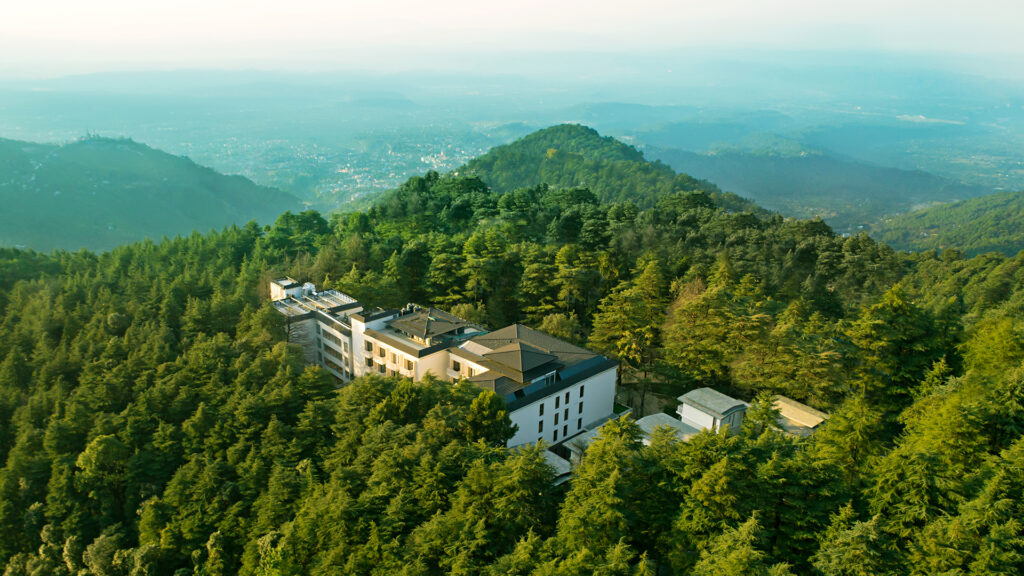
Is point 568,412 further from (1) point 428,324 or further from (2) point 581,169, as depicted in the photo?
(2) point 581,169

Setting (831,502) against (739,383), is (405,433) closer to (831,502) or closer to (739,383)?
(831,502)

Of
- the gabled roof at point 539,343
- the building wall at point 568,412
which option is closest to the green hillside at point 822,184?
the building wall at point 568,412

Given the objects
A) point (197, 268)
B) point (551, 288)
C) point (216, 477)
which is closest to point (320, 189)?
point (197, 268)

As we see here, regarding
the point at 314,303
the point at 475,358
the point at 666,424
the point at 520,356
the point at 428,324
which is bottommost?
the point at 666,424

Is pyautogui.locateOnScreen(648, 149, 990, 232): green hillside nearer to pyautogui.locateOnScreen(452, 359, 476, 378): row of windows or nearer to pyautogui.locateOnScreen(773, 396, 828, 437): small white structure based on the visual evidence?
pyautogui.locateOnScreen(773, 396, 828, 437): small white structure

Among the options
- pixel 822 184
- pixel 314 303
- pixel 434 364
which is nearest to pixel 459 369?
pixel 434 364

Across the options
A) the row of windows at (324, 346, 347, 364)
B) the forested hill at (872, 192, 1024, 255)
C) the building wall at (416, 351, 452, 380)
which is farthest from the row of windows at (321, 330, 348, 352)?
the forested hill at (872, 192, 1024, 255)

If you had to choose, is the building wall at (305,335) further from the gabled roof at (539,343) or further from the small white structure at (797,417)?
the small white structure at (797,417)
